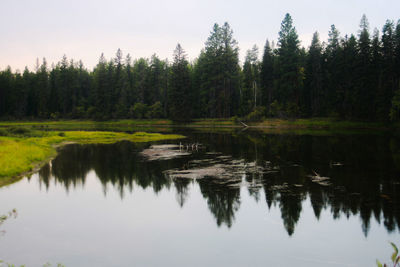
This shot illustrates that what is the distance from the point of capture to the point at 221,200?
15320 millimetres

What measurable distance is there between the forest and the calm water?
4731 cm

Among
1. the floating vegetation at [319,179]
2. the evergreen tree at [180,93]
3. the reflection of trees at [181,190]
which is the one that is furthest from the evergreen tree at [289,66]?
the reflection of trees at [181,190]

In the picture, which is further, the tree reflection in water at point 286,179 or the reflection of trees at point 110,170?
the reflection of trees at point 110,170

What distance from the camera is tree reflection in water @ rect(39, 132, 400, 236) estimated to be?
45.4 ft

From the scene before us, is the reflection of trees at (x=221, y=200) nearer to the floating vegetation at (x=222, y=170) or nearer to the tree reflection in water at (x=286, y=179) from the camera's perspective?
the tree reflection in water at (x=286, y=179)

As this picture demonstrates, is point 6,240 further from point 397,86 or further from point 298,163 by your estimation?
Result: point 397,86

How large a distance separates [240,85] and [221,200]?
89.1 metres

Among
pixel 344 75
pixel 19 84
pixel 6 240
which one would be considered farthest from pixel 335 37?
pixel 19 84

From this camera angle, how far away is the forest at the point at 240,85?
227ft

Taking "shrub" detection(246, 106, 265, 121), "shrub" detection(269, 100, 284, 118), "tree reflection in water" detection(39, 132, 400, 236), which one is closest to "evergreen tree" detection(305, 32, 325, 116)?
"shrub" detection(269, 100, 284, 118)

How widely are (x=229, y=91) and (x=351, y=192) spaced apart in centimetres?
7803

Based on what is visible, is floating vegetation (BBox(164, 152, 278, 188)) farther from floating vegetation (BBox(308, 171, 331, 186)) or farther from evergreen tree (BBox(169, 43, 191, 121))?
evergreen tree (BBox(169, 43, 191, 121))

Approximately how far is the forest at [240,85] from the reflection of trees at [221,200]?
1998 inches

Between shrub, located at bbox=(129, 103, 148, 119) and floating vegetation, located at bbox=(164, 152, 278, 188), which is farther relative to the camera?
shrub, located at bbox=(129, 103, 148, 119)
